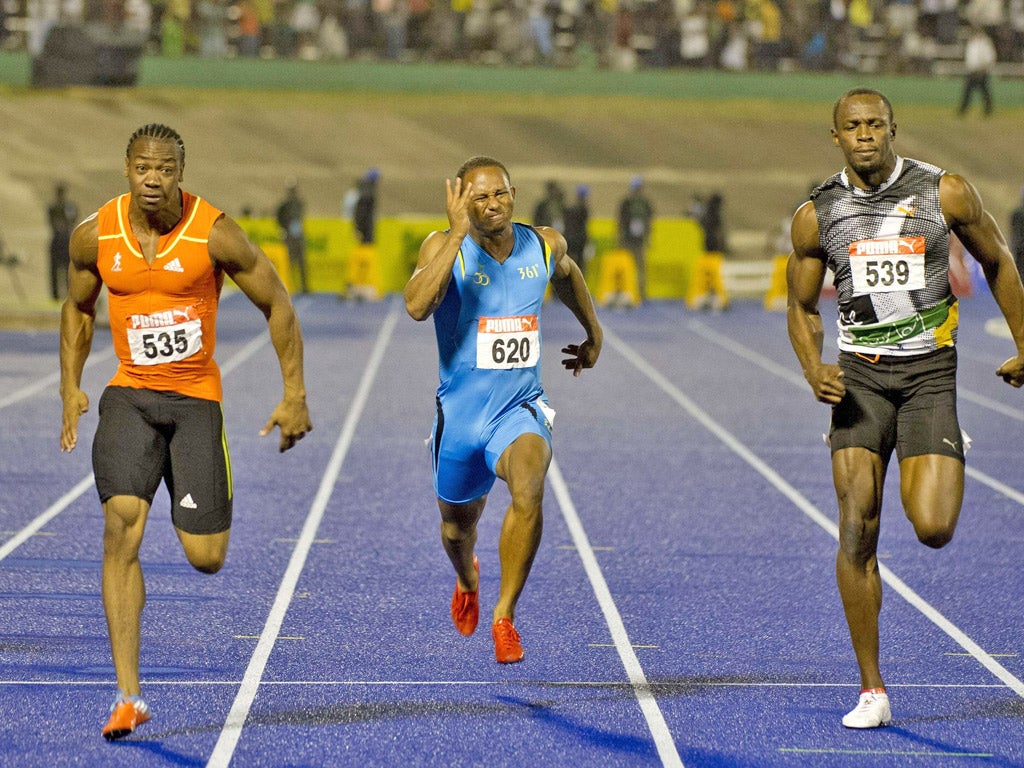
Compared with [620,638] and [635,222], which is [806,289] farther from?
[635,222]

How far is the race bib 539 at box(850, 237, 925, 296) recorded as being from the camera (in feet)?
17.0

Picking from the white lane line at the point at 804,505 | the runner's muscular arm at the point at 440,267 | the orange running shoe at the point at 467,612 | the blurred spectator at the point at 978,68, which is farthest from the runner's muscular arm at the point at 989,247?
the blurred spectator at the point at 978,68

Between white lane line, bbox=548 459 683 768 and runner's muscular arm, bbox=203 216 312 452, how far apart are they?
1.42 m

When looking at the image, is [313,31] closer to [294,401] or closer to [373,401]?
[373,401]

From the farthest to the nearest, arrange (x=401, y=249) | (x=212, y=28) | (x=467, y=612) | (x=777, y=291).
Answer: (x=212, y=28)
(x=401, y=249)
(x=777, y=291)
(x=467, y=612)

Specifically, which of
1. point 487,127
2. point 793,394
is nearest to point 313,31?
point 487,127

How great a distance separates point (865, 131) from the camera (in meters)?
5.09

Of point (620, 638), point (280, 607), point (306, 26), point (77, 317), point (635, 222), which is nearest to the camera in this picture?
point (77, 317)

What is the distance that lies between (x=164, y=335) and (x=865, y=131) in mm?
2270

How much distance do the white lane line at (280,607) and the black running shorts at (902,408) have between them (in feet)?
6.78

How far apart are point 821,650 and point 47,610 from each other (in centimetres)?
306

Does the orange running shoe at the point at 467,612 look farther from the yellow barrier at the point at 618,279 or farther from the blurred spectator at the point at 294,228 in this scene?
the blurred spectator at the point at 294,228

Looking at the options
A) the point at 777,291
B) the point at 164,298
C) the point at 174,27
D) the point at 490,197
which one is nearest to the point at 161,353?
the point at 164,298

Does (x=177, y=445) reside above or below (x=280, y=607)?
above
